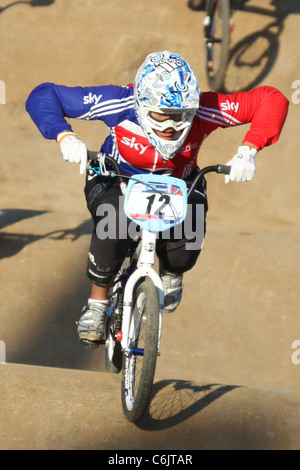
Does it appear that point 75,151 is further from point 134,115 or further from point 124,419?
point 124,419

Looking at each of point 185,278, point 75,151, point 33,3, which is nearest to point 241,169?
point 75,151

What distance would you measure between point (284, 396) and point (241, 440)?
2.37 ft

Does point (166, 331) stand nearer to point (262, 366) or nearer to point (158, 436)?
point (262, 366)

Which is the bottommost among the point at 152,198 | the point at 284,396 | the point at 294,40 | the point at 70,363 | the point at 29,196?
the point at 70,363

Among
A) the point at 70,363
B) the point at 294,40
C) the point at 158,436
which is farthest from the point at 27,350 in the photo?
the point at 294,40

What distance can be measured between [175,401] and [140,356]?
0.37 metres

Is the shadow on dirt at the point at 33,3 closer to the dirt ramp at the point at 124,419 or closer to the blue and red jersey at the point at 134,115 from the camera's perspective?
the blue and red jersey at the point at 134,115

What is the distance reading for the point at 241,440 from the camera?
12.1 ft

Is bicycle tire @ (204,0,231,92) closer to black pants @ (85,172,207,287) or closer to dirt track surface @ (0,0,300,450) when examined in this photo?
dirt track surface @ (0,0,300,450)

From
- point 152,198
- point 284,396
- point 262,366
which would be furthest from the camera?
point 262,366

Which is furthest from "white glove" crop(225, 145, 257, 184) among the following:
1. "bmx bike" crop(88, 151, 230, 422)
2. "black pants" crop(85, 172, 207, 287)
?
"black pants" crop(85, 172, 207, 287)

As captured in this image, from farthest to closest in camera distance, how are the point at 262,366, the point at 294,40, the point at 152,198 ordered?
1. the point at 294,40
2. the point at 262,366
3. the point at 152,198

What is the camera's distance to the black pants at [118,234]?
13.2ft

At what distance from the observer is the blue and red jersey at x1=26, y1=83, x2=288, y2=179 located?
406 centimetres
